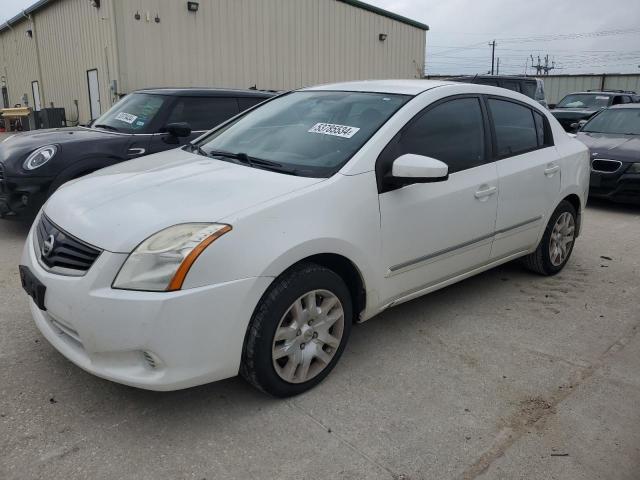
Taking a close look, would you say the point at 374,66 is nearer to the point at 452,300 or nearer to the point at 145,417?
the point at 452,300

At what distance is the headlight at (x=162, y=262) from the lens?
2305 mm

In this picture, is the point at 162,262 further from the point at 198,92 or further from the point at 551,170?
the point at 198,92

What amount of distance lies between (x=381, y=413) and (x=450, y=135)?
1.85 metres

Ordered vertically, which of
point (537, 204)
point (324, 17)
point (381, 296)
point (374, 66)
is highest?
point (324, 17)

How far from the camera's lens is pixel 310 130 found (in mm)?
3398

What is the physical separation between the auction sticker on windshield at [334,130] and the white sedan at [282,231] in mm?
11

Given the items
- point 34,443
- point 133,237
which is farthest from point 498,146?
point 34,443

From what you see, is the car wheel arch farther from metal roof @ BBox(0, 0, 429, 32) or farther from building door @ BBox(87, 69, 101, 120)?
metal roof @ BBox(0, 0, 429, 32)

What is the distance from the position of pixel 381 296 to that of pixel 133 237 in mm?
1434

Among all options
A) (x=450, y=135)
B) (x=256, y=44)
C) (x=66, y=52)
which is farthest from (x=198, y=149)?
(x=66, y=52)

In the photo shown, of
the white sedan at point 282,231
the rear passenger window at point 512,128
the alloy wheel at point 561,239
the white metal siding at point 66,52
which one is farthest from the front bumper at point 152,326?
the white metal siding at point 66,52

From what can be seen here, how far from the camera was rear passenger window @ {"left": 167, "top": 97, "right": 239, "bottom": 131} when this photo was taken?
6207 mm

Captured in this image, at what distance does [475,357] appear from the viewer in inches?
131

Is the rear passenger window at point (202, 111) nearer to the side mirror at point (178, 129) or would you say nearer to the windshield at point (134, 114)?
the windshield at point (134, 114)
